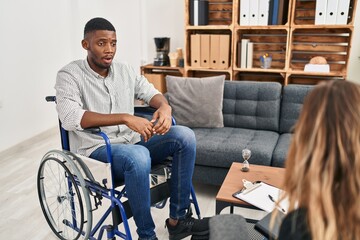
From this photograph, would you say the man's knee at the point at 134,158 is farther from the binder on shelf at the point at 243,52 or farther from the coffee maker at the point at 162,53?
the coffee maker at the point at 162,53

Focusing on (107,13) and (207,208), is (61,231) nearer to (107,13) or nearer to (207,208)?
(207,208)

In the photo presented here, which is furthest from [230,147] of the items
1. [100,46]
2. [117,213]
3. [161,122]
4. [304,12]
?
[304,12]

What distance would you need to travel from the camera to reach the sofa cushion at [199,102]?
8.63 feet

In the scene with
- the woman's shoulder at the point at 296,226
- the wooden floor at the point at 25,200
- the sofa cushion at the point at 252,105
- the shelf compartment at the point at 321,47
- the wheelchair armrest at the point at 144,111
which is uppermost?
the shelf compartment at the point at 321,47

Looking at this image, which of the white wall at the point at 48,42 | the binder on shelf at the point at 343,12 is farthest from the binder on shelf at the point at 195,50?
the binder on shelf at the point at 343,12

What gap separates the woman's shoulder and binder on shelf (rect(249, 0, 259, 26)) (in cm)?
273

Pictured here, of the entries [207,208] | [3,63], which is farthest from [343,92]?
[3,63]

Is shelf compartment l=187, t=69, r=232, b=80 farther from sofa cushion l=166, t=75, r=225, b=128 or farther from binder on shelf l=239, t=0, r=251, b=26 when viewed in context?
sofa cushion l=166, t=75, r=225, b=128

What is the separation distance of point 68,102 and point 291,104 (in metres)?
1.70

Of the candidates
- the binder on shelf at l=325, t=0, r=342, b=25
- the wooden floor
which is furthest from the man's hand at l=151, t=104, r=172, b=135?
the binder on shelf at l=325, t=0, r=342, b=25

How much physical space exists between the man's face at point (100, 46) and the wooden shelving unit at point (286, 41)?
1784 millimetres

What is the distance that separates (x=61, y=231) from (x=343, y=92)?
5.80 feet

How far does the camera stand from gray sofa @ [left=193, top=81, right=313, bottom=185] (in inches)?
87.9

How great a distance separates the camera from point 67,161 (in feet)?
5.39
